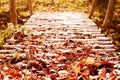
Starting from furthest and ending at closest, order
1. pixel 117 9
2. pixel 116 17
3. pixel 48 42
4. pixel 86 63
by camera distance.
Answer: pixel 117 9, pixel 116 17, pixel 48 42, pixel 86 63

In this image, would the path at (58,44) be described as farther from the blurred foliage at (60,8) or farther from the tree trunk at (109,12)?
the blurred foliage at (60,8)

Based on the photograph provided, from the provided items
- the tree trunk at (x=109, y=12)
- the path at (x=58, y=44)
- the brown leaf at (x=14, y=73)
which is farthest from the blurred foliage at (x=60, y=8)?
the brown leaf at (x=14, y=73)

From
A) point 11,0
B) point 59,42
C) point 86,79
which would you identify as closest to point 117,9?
point 11,0

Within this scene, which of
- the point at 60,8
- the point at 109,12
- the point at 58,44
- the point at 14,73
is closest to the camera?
the point at 14,73

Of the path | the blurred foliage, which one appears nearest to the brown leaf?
the path

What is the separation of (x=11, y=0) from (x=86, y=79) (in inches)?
208

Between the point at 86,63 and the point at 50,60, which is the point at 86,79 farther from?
the point at 50,60

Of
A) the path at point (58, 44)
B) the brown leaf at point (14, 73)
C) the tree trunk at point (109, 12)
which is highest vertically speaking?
the tree trunk at point (109, 12)

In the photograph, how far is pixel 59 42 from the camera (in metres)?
5.45

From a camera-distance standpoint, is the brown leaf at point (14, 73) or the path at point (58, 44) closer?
the brown leaf at point (14, 73)

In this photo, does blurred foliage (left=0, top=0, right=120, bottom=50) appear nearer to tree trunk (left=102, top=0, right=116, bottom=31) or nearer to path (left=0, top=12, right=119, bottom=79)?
tree trunk (left=102, top=0, right=116, bottom=31)

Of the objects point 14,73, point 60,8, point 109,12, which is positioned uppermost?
point 60,8

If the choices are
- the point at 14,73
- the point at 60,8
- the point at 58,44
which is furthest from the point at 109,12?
the point at 60,8

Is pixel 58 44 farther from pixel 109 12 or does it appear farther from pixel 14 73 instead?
pixel 109 12
